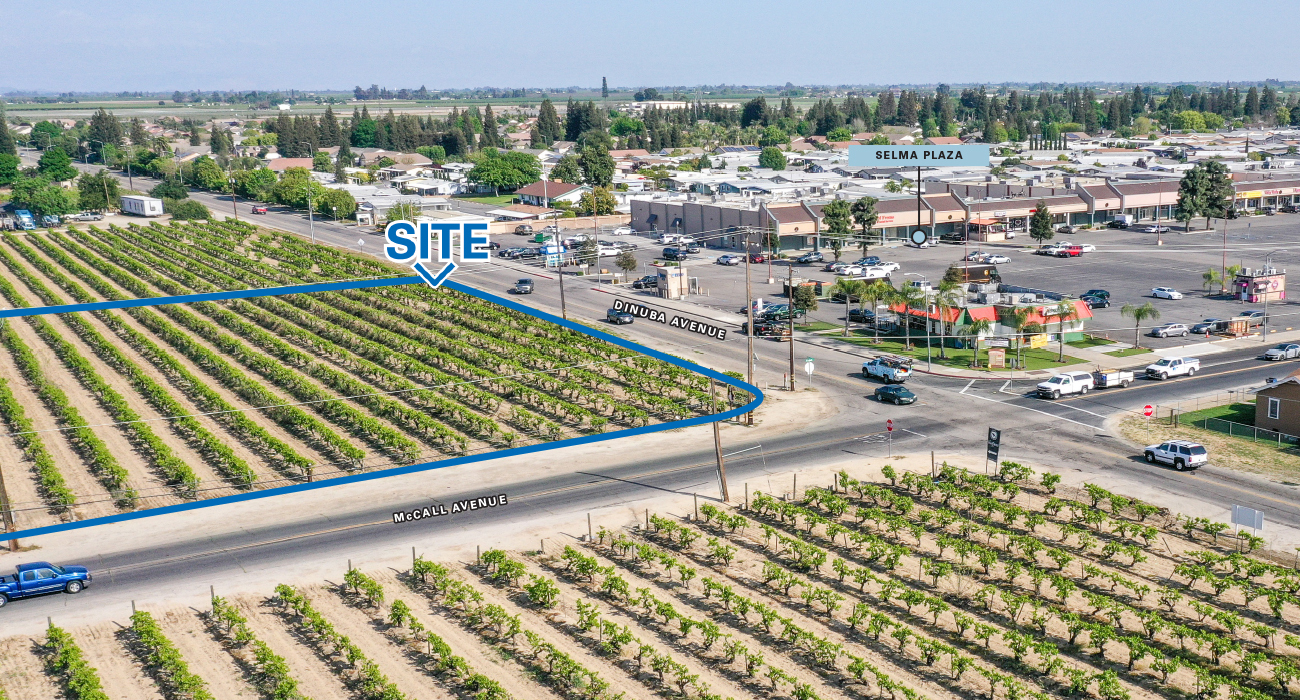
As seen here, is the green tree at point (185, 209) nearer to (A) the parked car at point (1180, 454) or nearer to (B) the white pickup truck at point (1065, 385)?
(B) the white pickup truck at point (1065, 385)

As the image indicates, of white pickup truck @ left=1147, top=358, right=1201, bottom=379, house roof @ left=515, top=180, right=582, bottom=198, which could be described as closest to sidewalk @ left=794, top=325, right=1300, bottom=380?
white pickup truck @ left=1147, top=358, right=1201, bottom=379

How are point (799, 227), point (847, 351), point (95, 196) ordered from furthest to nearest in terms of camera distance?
point (95, 196) → point (799, 227) → point (847, 351)

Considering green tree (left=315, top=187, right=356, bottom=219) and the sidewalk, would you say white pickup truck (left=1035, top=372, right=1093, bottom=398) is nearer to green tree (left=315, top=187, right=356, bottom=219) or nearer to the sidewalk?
the sidewalk

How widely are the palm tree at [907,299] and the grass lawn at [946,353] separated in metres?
0.67

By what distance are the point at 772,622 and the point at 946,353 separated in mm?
36902

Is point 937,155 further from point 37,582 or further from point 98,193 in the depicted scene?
point 98,193

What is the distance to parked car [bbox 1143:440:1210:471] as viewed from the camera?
43125 mm

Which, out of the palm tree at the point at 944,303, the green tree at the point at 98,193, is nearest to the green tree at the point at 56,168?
the green tree at the point at 98,193

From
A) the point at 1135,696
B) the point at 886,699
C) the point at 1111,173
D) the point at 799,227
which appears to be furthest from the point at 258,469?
the point at 1111,173

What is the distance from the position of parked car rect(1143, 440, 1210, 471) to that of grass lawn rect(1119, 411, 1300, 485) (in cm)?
106

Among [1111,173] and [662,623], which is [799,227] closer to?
[1111,173]

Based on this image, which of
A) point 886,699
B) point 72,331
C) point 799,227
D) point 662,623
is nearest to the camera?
point 886,699

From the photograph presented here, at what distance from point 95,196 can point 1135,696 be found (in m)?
147

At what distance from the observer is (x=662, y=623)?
103ft
